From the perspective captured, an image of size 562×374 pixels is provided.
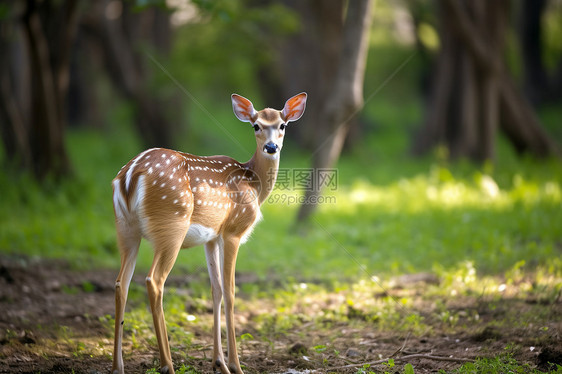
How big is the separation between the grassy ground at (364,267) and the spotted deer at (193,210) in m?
0.50

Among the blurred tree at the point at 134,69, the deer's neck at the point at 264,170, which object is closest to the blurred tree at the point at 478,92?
the blurred tree at the point at 134,69

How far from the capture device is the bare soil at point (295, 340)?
158 inches

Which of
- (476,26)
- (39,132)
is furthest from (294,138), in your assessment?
(39,132)

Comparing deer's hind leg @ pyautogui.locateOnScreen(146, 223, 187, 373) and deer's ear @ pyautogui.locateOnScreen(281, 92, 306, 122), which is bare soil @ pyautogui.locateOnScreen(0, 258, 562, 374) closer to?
deer's hind leg @ pyautogui.locateOnScreen(146, 223, 187, 373)

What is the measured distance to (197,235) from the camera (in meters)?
3.91

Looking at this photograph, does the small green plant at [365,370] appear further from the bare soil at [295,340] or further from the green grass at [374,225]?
the green grass at [374,225]

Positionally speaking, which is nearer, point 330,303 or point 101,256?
point 330,303

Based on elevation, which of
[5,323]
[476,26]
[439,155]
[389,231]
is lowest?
[5,323]

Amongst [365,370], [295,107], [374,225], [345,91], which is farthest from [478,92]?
[365,370]

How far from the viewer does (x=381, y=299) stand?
17.9ft

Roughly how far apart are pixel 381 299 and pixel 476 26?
8038 millimetres

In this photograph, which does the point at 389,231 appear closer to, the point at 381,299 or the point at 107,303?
the point at 381,299

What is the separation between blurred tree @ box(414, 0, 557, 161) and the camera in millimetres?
11367

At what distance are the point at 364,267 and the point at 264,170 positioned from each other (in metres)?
2.70
